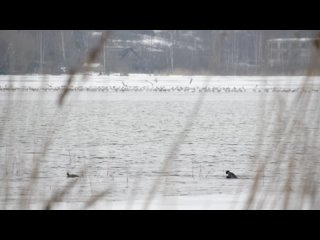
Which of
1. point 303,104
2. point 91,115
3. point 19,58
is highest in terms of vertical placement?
point 19,58

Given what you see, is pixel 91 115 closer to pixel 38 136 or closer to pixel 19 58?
pixel 38 136

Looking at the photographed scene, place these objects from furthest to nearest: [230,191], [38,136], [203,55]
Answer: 1. [203,55]
2. [38,136]
3. [230,191]

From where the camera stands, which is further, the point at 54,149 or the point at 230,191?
the point at 54,149

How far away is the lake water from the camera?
4.28 m

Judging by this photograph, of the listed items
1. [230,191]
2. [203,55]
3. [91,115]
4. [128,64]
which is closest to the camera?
[230,191]

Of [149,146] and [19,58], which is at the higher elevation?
[19,58]

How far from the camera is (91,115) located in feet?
50.4

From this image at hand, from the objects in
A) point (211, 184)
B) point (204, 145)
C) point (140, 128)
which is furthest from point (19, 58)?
point (140, 128)

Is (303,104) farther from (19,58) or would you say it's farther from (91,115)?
(91,115)

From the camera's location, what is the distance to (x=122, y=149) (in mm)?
9641

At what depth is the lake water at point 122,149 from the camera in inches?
169
